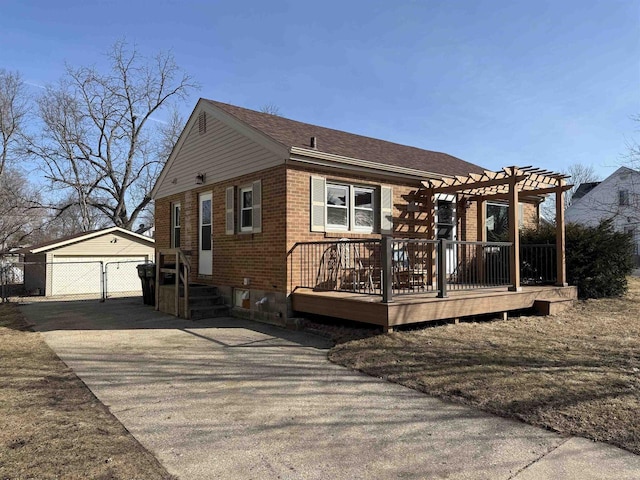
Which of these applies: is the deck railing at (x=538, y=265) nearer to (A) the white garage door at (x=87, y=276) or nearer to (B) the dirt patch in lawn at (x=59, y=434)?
(B) the dirt patch in lawn at (x=59, y=434)

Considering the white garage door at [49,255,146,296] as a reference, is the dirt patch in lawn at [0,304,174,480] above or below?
below

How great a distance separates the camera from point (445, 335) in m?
7.11

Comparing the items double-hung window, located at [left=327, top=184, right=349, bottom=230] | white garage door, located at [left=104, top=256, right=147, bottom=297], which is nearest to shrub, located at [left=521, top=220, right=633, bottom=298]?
double-hung window, located at [left=327, top=184, right=349, bottom=230]

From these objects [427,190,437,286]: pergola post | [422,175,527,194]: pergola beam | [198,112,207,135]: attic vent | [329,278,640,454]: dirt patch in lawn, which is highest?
[198,112,207,135]: attic vent

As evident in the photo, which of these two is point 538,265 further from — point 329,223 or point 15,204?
point 15,204

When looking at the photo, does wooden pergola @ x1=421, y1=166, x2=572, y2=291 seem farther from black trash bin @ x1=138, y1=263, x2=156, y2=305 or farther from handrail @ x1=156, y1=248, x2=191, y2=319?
black trash bin @ x1=138, y1=263, x2=156, y2=305

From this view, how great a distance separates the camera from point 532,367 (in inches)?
209

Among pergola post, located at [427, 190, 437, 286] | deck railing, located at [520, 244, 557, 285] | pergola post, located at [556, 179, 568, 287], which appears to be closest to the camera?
pergola post, located at [556, 179, 568, 287]

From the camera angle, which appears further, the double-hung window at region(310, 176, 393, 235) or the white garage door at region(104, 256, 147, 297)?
the white garage door at region(104, 256, 147, 297)

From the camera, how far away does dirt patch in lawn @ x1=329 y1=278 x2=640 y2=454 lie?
3.90m

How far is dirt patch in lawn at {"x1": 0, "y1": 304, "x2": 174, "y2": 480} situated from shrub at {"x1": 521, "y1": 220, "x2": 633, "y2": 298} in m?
11.1

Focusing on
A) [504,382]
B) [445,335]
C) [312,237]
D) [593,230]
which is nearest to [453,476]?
[504,382]

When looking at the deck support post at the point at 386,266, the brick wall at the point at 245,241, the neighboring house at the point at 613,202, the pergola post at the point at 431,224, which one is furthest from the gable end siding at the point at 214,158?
the neighboring house at the point at 613,202

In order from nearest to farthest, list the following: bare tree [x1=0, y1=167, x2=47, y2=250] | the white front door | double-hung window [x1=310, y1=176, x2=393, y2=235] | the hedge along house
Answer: the hedge along house, double-hung window [x1=310, y1=176, x2=393, y2=235], the white front door, bare tree [x1=0, y1=167, x2=47, y2=250]
